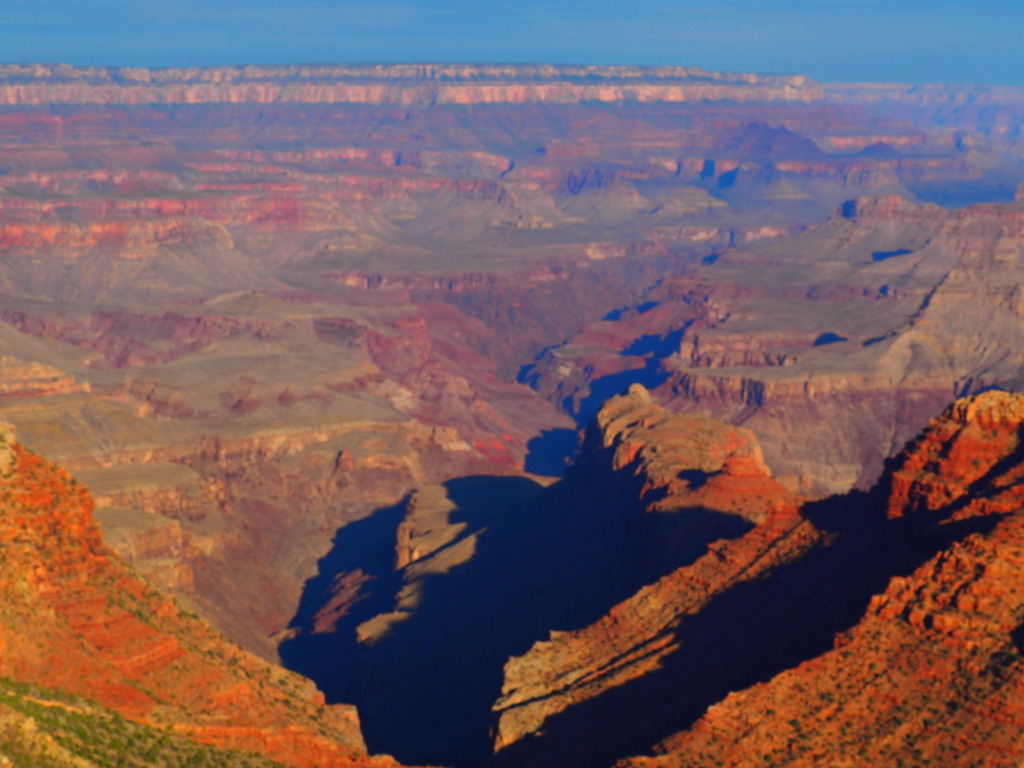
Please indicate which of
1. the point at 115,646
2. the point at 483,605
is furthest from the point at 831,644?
the point at 483,605

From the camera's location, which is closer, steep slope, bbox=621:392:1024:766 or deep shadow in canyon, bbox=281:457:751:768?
steep slope, bbox=621:392:1024:766

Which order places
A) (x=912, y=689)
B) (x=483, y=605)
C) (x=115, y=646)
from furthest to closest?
(x=483, y=605) < (x=115, y=646) < (x=912, y=689)

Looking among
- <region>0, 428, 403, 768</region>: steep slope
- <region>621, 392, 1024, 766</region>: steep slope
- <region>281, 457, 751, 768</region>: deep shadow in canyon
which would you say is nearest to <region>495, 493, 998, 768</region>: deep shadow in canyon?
<region>621, 392, 1024, 766</region>: steep slope

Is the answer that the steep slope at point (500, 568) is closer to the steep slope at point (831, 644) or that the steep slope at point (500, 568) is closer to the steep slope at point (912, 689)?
the steep slope at point (831, 644)

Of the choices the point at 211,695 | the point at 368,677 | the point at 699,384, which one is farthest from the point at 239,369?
the point at 211,695

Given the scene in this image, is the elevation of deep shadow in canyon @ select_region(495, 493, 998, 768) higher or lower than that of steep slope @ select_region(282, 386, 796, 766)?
higher

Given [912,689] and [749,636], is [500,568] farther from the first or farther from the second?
[912,689]

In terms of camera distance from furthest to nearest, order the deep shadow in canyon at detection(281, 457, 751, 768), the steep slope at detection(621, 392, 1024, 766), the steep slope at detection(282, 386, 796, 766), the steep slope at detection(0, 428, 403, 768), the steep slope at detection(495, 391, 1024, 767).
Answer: the steep slope at detection(282, 386, 796, 766)
the deep shadow in canyon at detection(281, 457, 751, 768)
the steep slope at detection(0, 428, 403, 768)
the steep slope at detection(495, 391, 1024, 767)
the steep slope at detection(621, 392, 1024, 766)

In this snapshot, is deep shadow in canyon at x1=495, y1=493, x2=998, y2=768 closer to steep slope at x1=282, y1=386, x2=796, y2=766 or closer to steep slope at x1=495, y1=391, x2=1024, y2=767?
steep slope at x1=495, y1=391, x2=1024, y2=767

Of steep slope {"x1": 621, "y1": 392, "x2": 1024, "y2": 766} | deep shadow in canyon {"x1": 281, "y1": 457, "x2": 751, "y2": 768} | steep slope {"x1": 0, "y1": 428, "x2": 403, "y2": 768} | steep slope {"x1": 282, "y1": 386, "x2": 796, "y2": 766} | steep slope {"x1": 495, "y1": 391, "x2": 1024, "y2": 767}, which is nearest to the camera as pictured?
steep slope {"x1": 621, "y1": 392, "x2": 1024, "y2": 766}

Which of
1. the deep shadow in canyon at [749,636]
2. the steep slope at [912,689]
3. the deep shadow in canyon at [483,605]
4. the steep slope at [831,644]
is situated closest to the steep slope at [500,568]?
the deep shadow in canyon at [483,605]
